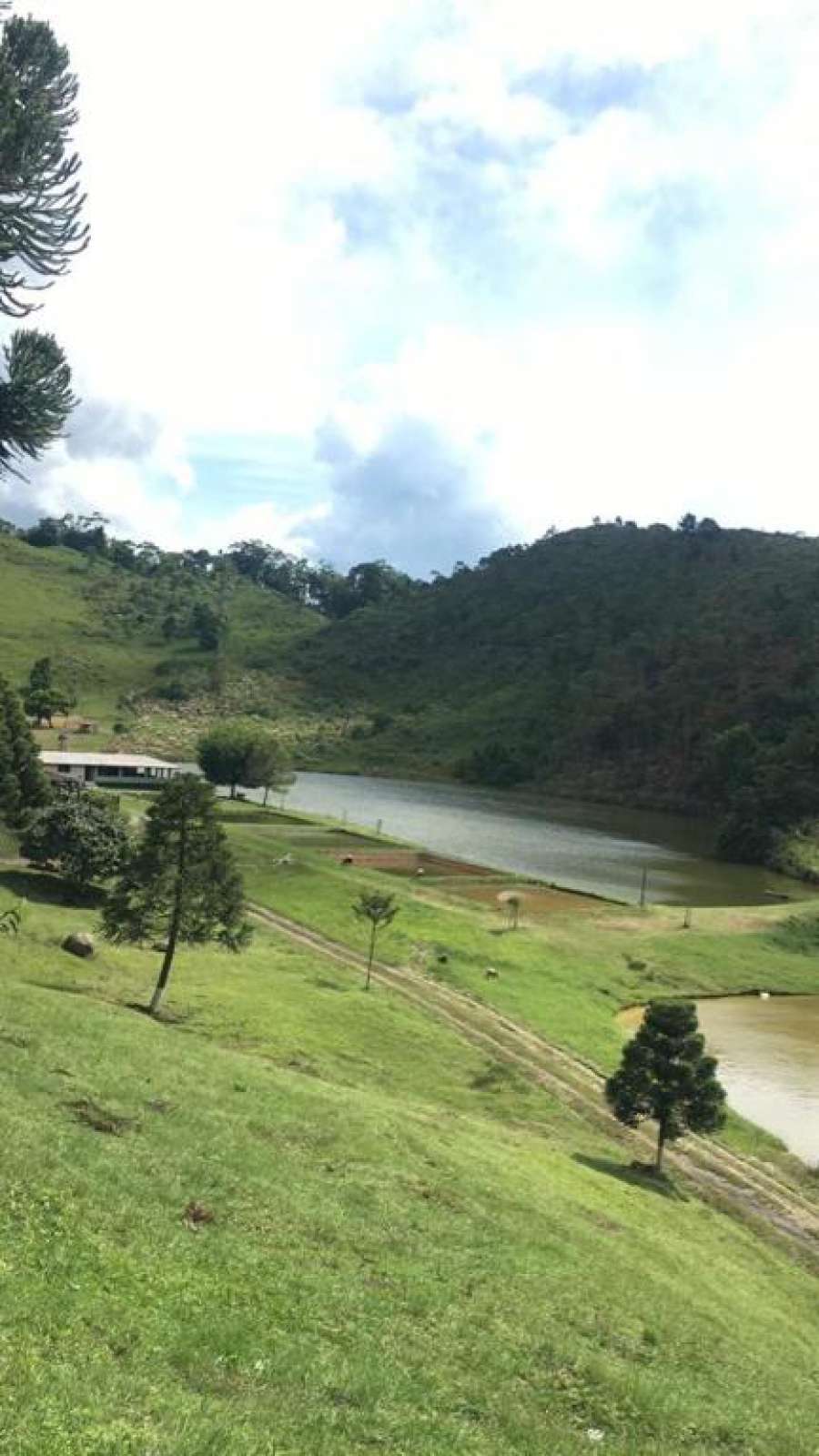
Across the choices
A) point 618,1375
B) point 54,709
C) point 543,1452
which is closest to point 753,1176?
point 618,1375

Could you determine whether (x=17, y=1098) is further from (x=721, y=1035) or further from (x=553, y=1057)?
(x=721, y=1035)

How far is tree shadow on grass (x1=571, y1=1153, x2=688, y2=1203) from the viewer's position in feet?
113

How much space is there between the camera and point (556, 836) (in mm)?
133250

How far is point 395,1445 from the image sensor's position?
13531mm

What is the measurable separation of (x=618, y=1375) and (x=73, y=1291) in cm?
982

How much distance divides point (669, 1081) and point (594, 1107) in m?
5.63

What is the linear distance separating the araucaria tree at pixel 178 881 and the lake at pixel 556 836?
2184 inches

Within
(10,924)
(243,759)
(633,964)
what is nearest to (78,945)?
(10,924)

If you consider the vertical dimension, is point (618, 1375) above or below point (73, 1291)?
below

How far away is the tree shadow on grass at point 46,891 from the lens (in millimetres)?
56688

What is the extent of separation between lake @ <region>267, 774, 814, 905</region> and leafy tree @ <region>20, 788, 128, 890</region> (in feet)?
160

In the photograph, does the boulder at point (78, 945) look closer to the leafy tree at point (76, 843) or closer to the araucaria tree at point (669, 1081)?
the leafy tree at point (76, 843)

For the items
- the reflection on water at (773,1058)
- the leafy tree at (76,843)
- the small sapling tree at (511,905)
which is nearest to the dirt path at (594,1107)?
the reflection on water at (773,1058)

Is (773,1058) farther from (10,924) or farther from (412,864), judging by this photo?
(412,864)
